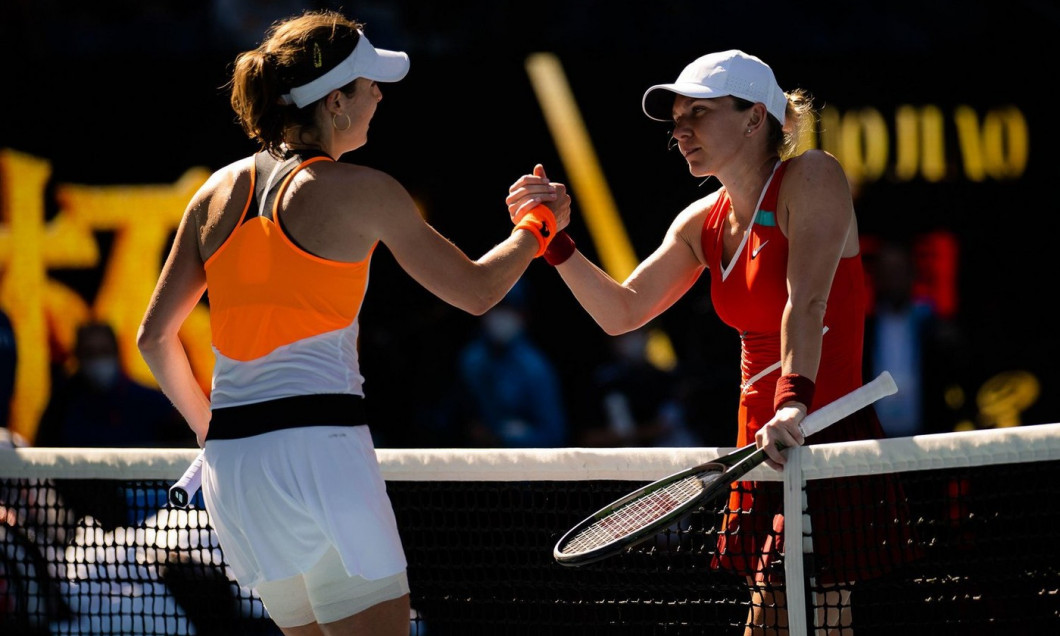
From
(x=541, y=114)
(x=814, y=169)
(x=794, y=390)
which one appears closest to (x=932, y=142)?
(x=541, y=114)

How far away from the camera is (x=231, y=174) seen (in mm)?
2730

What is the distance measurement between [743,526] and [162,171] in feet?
16.4

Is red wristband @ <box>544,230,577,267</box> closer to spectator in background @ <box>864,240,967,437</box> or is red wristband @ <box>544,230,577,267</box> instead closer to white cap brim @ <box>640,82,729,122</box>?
white cap brim @ <box>640,82,729,122</box>

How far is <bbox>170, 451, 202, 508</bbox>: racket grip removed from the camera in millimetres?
2969

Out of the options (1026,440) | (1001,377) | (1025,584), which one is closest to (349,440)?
(1026,440)

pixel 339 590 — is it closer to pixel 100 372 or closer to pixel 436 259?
pixel 436 259

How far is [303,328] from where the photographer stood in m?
2.61

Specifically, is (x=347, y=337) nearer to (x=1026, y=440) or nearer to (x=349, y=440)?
(x=349, y=440)

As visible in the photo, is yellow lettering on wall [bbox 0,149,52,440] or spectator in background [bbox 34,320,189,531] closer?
spectator in background [bbox 34,320,189,531]

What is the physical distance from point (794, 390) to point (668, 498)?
38cm

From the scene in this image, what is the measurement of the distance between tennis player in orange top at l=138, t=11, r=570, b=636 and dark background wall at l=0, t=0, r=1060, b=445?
4.26m

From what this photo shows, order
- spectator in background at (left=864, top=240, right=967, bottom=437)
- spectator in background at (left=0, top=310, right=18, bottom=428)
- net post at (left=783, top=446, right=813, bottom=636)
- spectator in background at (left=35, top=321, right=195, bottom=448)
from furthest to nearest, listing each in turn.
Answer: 1. spectator in background at (left=35, top=321, right=195, bottom=448)
2. spectator in background at (left=864, top=240, right=967, bottom=437)
3. spectator in background at (left=0, top=310, right=18, bottom=428)
4. net post at (left=783, top=446, right=813, bottom=636)

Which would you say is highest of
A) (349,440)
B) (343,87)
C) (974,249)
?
(974,249)

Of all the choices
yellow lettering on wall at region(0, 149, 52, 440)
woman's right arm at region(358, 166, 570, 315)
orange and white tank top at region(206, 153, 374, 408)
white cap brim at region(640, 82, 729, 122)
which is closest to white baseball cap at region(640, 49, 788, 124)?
white cap brim at region(640, 82, 729, 122)
